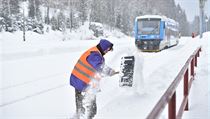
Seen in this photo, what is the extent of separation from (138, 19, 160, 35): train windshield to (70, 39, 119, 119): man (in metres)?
21.8

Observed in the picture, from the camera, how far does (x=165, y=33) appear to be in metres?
28.1

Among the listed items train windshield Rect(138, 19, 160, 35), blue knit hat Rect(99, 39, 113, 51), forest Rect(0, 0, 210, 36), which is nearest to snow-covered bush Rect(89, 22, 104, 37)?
forest Rect(0, 0, 210, 36)

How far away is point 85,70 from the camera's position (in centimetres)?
535

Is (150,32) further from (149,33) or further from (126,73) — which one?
(126,73)

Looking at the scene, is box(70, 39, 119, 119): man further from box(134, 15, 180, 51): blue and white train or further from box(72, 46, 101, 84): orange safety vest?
box(134, 15, 180, 51): blue and white train

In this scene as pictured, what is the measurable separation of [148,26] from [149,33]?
0.59m

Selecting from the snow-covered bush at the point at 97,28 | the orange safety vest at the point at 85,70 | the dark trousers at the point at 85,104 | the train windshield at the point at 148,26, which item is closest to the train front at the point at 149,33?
the train windshield at the point at 148,26

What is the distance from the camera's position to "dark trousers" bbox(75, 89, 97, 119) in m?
5.72

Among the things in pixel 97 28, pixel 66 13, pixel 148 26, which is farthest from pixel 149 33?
pixel 66 13

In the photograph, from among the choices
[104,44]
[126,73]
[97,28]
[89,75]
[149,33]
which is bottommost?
[126,73]

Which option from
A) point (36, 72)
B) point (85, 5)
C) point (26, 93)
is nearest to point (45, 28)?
point (85, 5)

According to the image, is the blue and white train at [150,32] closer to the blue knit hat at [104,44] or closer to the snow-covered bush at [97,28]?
the blue knit hat at [104,44]

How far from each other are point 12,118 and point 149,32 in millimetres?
21141

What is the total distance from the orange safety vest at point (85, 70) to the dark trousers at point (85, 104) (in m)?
0.33
